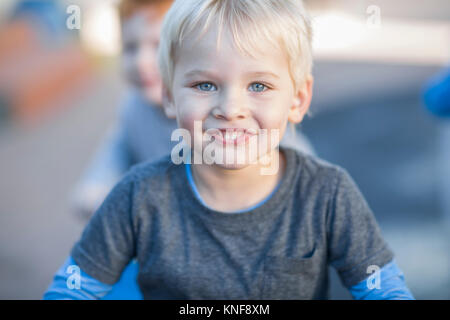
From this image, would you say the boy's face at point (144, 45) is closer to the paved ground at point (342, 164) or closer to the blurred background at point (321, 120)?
the blurred background at point (321, 120)

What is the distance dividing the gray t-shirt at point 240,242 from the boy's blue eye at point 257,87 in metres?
0.19

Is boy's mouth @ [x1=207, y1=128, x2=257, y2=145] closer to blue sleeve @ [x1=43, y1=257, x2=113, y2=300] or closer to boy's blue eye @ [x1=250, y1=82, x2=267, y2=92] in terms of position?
boy's blue eye @ [x1=250, y1=82, x2=267, y2=92]

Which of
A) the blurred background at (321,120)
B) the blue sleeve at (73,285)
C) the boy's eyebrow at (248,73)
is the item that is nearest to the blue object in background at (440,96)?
the blurred background at (321,120)

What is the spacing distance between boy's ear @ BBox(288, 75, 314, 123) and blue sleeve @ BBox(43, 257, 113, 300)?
0.49 metres

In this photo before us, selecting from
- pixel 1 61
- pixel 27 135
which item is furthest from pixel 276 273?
pixel 1 61

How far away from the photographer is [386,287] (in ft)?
2.76

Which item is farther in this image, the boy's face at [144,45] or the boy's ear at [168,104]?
the boy's face at [144,45]

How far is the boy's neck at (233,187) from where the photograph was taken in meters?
0.92

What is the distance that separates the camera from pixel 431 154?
116 inches

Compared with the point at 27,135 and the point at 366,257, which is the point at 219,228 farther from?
the point at 27,135

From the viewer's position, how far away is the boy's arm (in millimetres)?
860

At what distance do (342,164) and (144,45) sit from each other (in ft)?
5.56

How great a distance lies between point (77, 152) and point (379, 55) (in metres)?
2.36

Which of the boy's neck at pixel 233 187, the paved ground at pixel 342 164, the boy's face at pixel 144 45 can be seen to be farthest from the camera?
the paved ground at pixel 342 164
